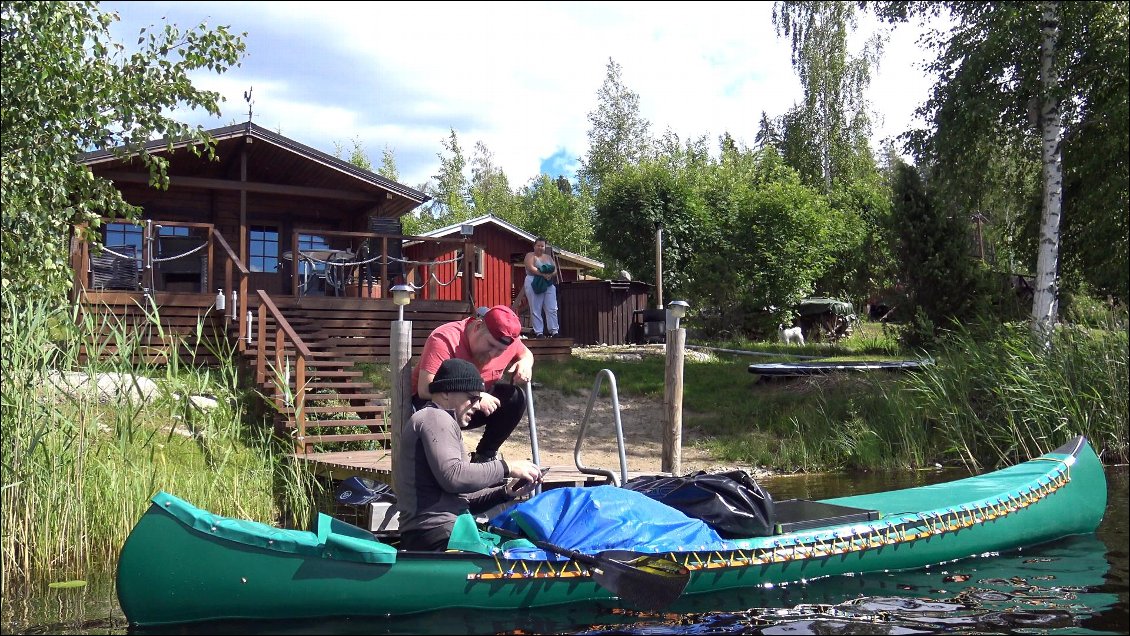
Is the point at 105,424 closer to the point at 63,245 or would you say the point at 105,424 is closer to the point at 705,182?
the point at 63,245

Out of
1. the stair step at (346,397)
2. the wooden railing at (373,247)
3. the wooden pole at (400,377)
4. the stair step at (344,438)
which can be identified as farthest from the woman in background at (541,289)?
the wooden pole at (400,377)

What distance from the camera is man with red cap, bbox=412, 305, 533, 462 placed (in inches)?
266

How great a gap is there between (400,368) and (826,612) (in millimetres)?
3309

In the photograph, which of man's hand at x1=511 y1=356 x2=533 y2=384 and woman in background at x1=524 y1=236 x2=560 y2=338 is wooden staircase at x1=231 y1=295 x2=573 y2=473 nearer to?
woman in background at x1=524 y1=236 x2=560 y2=338

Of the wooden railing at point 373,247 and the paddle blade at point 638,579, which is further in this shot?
the wooden railing at point 373,247

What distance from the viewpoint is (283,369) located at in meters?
11.3

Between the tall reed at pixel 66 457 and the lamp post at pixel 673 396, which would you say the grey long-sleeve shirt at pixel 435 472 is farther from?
the lamp post at pixel 673 396

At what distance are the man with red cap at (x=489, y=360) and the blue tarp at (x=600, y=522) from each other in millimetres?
1018

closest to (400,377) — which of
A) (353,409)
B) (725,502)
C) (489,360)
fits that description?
(489,360)

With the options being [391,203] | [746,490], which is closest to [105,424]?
[746,490]

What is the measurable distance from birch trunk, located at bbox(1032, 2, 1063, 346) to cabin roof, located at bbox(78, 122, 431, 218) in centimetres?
1018

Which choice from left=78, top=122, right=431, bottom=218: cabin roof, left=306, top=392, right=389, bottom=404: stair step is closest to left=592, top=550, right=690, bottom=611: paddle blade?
left=306, top=392, right=389, bottom=404: stair step

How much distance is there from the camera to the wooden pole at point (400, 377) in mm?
7000

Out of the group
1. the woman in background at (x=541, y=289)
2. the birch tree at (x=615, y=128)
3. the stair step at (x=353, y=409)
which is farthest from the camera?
the birch tree at (x=615, y=128)
